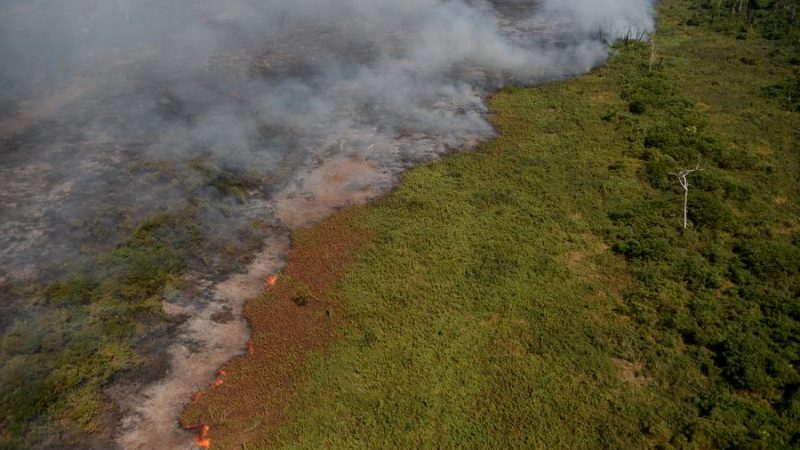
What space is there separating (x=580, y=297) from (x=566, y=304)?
0.80 meters

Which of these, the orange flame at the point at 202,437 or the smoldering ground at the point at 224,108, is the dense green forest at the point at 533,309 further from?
the smoldering ground at the point at 224,108

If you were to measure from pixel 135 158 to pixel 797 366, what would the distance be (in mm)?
30778

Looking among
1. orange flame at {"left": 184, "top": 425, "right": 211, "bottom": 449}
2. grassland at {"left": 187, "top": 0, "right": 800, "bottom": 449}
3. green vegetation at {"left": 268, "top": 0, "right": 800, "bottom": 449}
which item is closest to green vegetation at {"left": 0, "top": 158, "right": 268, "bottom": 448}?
orange flame at {"left": 184, "top": 425, "right": 211, "bottom": 449}

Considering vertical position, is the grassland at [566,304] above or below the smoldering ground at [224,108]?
below

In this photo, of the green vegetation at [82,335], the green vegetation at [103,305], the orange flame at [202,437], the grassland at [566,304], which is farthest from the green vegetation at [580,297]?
the green vegetation at [82,335]

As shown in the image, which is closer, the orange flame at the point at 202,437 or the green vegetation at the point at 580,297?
the orange flame at the point at 202,437

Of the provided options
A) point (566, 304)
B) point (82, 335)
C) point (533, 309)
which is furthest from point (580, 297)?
point (82, 335)

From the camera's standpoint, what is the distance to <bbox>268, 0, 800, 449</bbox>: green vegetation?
58.5 feet

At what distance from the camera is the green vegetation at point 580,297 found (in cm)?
1783

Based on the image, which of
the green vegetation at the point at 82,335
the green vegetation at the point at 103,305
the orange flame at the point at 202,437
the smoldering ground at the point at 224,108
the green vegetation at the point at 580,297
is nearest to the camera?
the orange flame at the point at 202,437

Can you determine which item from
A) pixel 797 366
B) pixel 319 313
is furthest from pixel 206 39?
pixel 797 366

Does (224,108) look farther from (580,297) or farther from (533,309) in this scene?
(580,297)

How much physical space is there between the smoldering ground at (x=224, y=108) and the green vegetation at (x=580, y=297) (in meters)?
3.99

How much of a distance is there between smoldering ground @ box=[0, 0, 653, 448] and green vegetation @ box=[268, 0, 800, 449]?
13.1 feet
